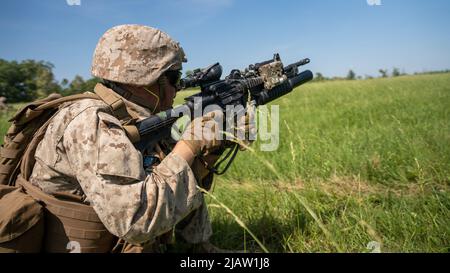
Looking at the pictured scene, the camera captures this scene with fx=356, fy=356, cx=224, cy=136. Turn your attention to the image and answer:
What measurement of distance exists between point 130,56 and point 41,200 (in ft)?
3.49

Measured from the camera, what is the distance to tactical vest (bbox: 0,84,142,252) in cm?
205

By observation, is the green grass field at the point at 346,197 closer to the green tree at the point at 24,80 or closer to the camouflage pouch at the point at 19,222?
the camouflage pouch at the point at 19,222

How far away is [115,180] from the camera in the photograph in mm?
1885

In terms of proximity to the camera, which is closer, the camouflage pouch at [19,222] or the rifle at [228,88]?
the camouflage pouch at [19,222]

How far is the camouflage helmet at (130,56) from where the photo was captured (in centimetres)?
239

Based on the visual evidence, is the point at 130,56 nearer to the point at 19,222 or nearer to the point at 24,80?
the point at 19,222

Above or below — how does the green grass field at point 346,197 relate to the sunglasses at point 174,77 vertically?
below

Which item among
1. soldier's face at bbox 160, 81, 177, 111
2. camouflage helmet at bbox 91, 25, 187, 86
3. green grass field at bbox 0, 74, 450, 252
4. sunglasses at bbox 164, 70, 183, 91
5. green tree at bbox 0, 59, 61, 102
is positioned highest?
green tree at bbox 0, 59, 61, 102

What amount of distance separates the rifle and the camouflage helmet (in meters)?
0.30

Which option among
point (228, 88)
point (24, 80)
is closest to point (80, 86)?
point (228, 88)

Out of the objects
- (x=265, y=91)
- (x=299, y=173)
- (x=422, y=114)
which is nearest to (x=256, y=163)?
(x=299, y=173)

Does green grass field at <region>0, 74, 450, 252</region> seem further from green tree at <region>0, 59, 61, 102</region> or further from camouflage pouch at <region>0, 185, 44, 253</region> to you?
green tree at <region>0, 59, 61, 102</region>

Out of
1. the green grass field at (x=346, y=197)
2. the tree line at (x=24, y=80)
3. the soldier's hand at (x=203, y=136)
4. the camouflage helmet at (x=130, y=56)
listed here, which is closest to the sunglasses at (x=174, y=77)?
the camouflage helmet at (x=130, y=56)

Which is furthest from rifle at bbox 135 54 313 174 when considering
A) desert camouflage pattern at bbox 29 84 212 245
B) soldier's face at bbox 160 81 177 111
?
desert camouflage pattern at bbox 29 84 212 245
